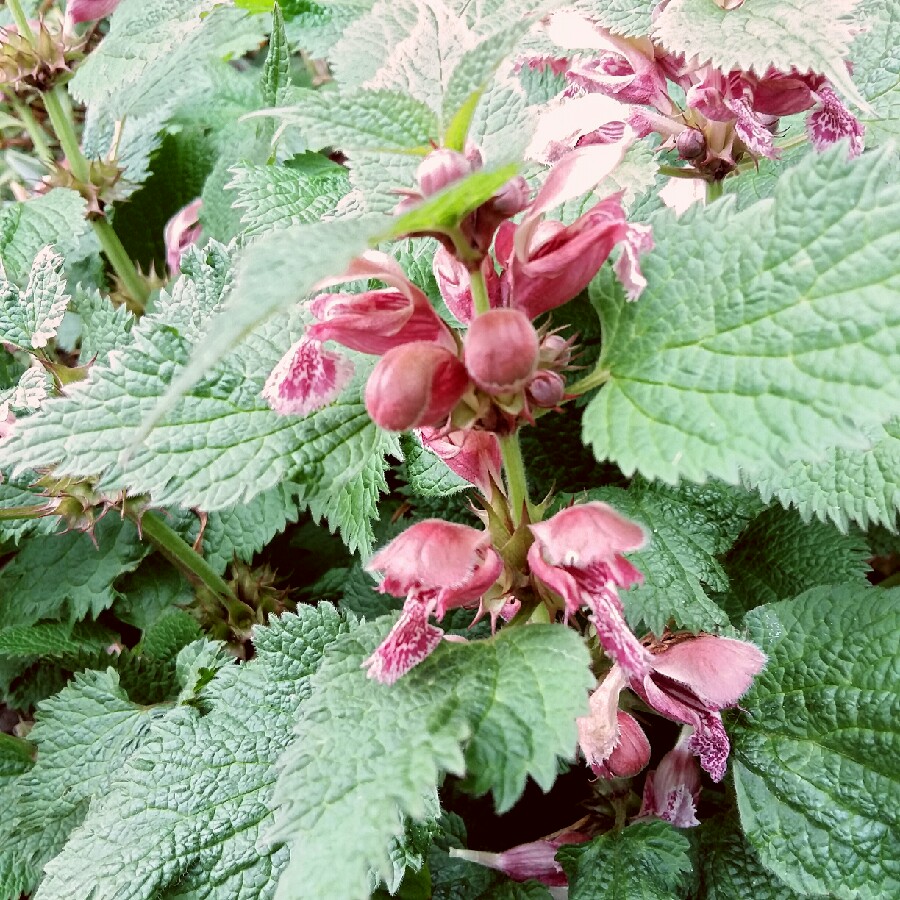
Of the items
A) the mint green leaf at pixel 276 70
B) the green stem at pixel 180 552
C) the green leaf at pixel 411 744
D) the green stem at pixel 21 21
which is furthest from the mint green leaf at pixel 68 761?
the green stem at pixel 21 21

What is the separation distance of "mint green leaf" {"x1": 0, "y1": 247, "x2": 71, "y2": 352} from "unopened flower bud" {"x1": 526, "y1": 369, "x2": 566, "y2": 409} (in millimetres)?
544

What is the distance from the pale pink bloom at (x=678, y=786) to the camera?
0.68m

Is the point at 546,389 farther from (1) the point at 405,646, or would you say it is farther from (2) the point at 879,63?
(2) the point at 879,63

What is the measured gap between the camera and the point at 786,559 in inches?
33.5

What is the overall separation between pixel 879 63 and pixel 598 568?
1.97 ft

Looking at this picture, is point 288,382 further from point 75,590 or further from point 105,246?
point 105,246

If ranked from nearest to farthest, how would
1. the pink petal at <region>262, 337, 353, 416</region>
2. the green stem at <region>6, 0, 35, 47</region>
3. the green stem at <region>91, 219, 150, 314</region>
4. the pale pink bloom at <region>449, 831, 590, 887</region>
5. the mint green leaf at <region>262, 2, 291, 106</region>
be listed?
the pink petal at <region>262, 337, 353, 416</region>, the pale pink bloom at <region>449, 831, 590, 887</region>, the mint green leaf at <region>262, 2, 291, 106</region>, the green stem at <region>6, 0, 35, 47</region>, the green stem at <region>91, 219, 150, 314</region>

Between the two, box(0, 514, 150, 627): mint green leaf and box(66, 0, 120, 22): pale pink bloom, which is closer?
box(0, 514, 150, 627): mint green leaf

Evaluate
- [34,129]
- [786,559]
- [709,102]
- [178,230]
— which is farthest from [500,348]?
[34,129]

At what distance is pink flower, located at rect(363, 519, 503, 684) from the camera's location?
1.59 feet

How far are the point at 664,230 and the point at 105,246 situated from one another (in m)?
0.94

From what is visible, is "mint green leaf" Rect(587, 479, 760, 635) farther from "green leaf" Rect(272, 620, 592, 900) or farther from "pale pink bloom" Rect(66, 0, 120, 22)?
"pale pink bloom" Rect(66, 0, 120, 22)

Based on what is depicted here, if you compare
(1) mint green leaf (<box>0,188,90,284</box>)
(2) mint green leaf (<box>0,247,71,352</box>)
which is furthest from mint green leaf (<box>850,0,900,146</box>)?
(1) mint green leaf (<box>0,188,90,284</box>)

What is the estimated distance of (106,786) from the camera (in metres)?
0.78
